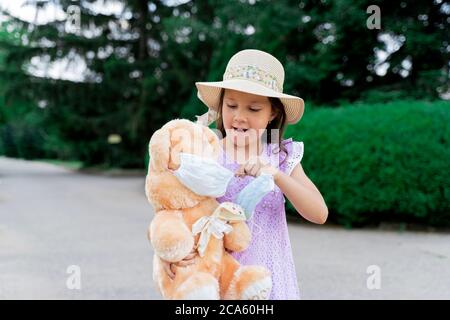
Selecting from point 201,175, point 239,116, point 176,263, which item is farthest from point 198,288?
point 239,116

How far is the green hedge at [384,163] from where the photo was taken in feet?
24.2

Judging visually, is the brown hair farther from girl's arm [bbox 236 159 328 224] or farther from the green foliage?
the green foliage

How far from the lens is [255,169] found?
4.92 feet

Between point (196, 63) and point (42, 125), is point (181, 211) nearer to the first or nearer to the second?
point (196, 63)

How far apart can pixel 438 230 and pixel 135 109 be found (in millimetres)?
15365

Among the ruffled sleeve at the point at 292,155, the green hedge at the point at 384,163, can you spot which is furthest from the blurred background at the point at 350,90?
the ruffled sleeve at the point at 292,155

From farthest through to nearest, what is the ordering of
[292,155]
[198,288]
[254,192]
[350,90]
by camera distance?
[350,90] → [292,155] → [254,192] → [198,288]

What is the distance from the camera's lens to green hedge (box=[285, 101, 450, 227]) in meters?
7.39

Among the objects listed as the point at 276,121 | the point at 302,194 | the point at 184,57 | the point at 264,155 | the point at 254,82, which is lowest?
the point at 302,194

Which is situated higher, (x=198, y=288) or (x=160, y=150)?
(x=160, y=150)

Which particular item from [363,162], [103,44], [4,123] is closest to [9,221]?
[363,162]

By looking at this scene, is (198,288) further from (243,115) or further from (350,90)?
(350,90)

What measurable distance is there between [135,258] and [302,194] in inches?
185

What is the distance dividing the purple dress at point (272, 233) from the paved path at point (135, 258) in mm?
2808
